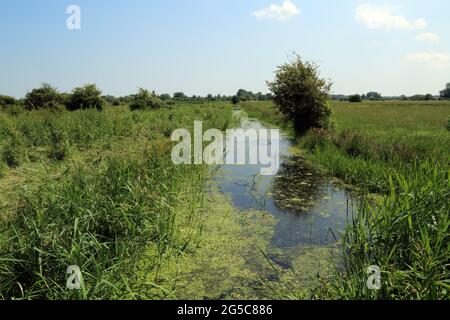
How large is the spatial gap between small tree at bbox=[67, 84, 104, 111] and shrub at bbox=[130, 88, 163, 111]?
2.64m

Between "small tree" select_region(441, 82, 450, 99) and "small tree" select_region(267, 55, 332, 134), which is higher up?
"small tree" select_region(441, 82, 450, 99)

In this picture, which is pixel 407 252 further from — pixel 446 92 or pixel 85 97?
pixel 446 92

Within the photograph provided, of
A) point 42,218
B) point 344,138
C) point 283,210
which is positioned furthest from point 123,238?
point 344,138

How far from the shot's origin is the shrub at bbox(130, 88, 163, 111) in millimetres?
25703

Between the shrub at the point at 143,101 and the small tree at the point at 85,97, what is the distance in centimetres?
264

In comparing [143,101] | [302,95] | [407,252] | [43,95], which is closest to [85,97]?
[43,95]

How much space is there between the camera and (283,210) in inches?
229

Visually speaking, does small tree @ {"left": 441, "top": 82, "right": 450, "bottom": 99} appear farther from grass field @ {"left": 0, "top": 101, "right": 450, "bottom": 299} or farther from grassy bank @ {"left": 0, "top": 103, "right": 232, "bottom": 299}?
grassy bank @ {"left": 0, "top": 103, "right": 232, "bottom": 299}

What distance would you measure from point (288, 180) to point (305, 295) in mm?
4895

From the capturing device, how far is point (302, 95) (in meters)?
14.1

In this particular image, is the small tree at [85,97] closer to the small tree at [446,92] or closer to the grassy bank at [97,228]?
the grassy bank at [97,228]

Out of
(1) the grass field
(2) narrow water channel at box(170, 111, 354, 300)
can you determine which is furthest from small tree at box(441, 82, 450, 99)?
(1) the grass field
